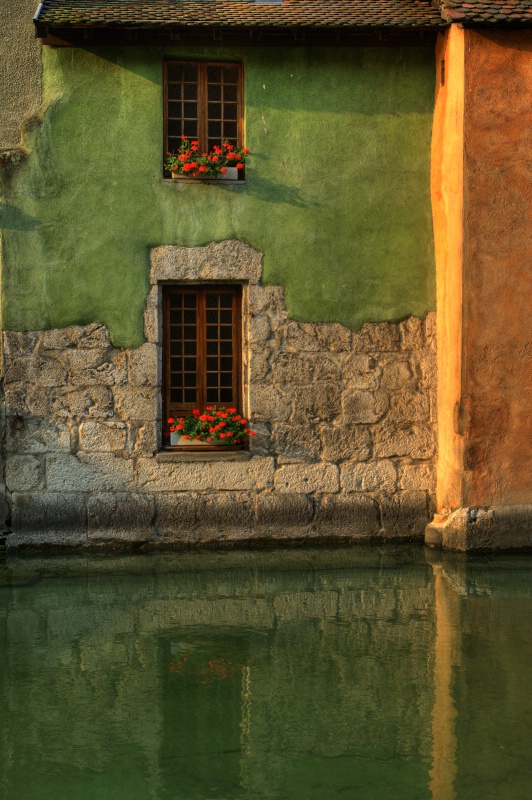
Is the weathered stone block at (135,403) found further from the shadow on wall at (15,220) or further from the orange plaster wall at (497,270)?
the orange plaster wall at (497,270)

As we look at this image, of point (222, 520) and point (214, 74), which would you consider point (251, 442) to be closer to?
point (222, 520)

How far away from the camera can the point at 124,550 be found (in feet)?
31.3

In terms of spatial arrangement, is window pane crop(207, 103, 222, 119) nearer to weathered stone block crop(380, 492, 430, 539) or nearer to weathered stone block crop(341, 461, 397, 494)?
weathered stone block crop(341, 461, 397, 494)

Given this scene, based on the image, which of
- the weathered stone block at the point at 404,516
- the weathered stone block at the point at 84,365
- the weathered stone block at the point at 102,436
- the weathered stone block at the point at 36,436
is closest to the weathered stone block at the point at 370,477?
the weathered stone block at the point at 404,516

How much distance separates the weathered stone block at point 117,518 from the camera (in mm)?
9578

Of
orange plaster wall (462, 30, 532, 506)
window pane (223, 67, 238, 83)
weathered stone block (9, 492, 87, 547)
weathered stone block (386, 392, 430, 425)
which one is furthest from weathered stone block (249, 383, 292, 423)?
window pane (223, 67, 238, 83)

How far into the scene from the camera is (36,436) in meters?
9.58

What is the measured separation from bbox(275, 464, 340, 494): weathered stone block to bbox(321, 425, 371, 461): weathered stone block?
0.16 m

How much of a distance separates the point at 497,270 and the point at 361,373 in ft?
5.03

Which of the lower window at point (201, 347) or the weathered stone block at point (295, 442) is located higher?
the lower window at point (201, 347)

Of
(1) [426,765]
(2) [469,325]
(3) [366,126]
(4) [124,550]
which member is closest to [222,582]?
(4) [124,550]

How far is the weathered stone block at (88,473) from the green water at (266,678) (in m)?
0.69

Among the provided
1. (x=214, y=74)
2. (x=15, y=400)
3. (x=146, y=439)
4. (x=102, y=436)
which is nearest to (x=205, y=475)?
(x=146, y=439)

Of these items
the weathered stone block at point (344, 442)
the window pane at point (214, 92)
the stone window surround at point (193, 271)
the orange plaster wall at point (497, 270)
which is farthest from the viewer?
the weathered stone block at point (344, 442)
